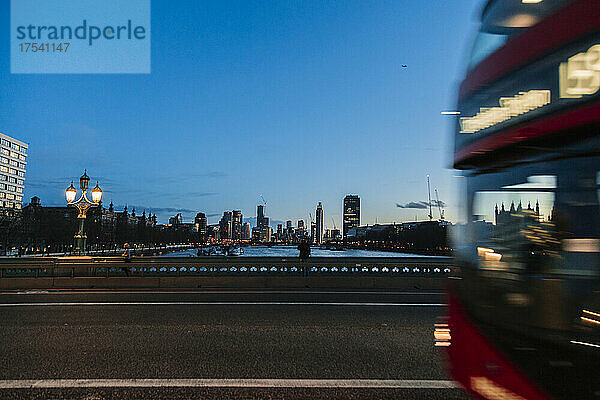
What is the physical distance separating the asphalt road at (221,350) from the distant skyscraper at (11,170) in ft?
482

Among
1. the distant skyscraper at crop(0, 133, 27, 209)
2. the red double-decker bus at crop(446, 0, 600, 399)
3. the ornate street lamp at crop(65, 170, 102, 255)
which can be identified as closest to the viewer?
the red double-decker bus at crop(446, 0, 600, 399)

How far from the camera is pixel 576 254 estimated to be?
354 cm

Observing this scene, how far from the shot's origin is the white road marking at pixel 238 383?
549 centimetres

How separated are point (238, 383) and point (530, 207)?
3.78 meters

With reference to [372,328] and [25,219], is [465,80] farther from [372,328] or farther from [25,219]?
[25,219]

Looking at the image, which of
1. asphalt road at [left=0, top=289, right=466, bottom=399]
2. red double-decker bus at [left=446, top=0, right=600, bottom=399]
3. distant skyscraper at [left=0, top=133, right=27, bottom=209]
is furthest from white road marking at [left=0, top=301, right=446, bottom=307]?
distant skyscraper at [left=0, top=133, right=27, bottom=209]

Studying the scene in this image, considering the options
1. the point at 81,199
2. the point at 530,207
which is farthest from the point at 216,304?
the point at 81,199

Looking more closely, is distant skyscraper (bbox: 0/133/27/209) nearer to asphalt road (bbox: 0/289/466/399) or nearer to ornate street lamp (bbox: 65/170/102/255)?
ornate street lamp (bbox: 65/170/102/255)

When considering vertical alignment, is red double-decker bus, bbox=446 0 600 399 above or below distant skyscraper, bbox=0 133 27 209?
below

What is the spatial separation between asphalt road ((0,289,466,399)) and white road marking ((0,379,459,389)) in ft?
0.04

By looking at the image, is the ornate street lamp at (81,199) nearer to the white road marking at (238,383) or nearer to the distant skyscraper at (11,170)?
the white road marking at (238,383)

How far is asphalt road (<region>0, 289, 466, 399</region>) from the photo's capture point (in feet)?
17.8

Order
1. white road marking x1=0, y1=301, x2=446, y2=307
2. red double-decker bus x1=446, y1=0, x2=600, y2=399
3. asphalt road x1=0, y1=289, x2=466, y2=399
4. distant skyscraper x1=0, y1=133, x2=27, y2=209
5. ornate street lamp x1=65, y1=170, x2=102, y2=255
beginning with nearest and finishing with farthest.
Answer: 1. red double-decker bus x1=446, y1=0, x2=600, y2=399
2. asphalt road x1=0, y1=289, x2=466, y2=399
3. white road marking x1=0, y1=301, x2=446, y2=307
4. ornate street lamp x1=65, y1=170, x2=102, y2=255
5. distant skyscraper x1=0, y1=133, x2=27, y2=209

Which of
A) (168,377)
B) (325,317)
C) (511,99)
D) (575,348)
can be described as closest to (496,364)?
(575,348)
